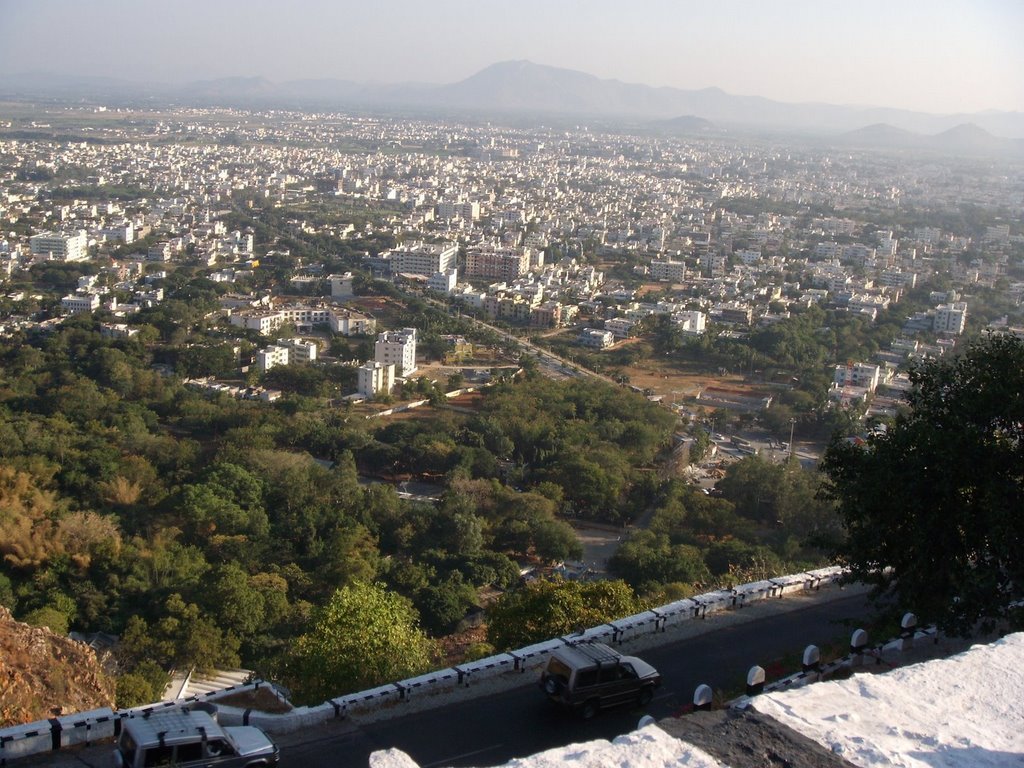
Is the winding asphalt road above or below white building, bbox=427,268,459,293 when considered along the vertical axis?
above

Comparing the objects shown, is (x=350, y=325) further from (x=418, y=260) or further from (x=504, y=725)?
(x=504, y=725)

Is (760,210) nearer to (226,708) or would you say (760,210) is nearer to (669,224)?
(669,224)

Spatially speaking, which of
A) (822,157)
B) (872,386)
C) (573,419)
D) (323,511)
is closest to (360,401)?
(573,419)

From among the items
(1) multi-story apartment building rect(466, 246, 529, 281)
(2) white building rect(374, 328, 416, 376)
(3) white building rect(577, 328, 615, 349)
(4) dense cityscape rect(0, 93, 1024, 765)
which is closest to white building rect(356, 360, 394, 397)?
(4) dense cityscape rect(0, 93, 1024, 765)

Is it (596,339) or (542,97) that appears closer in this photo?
(596,339)

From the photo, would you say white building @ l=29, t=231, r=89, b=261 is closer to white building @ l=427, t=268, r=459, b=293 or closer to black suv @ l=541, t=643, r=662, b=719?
white building @ l=427, t=268, r=459, b=293

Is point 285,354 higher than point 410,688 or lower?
lower

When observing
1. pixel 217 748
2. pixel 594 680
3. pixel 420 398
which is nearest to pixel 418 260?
pixel 420 398
